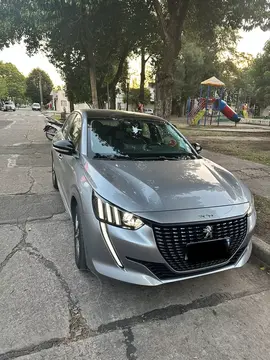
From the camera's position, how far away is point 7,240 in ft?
11.7

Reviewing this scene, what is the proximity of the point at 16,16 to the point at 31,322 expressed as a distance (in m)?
11.4

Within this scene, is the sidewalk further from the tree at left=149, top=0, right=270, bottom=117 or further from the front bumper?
the tree at left=149, top=0, right=270, bottom=117

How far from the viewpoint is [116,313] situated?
2.45 meters

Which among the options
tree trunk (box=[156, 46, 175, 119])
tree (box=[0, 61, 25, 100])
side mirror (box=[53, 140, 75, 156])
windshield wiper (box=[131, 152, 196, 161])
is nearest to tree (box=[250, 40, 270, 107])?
tree trunk (box=[156, 46, 175, 119])

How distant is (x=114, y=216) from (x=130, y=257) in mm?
349

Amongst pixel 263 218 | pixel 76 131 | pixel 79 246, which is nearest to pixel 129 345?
pixel 79 246

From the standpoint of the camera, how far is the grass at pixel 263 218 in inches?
147

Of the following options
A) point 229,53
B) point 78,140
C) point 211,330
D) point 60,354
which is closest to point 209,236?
point 211,330

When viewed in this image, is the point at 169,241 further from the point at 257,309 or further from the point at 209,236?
the point at 257,309

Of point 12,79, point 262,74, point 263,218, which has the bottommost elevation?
point 263,218

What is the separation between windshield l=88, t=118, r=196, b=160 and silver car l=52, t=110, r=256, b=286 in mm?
161

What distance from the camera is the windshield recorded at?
3.40 m

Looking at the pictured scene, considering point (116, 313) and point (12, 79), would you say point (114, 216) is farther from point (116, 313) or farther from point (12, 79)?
point (12, 79)

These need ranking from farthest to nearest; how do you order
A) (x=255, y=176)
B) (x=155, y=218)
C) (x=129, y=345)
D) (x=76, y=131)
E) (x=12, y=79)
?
(x=12, y=79) < (x=255, y=176) < (x=76, y=131) < (x=155, y=218) < (x=129, y=345)
